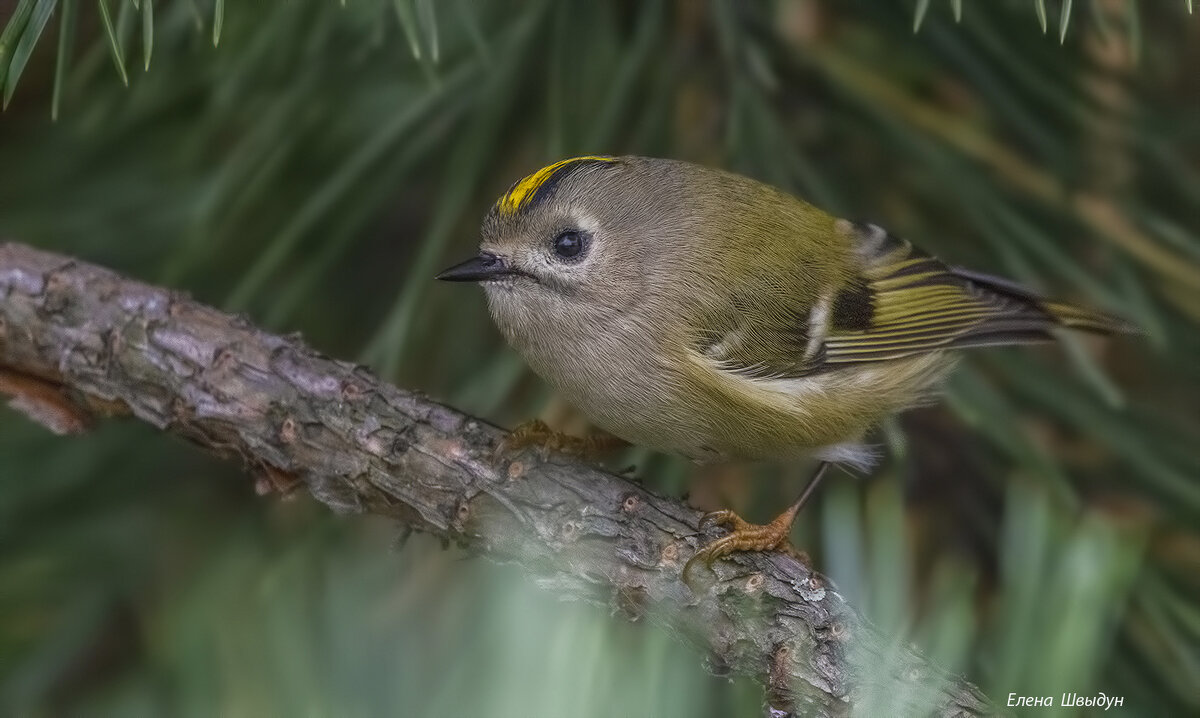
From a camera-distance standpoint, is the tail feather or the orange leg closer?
the orange leg

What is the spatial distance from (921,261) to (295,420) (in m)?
0.78

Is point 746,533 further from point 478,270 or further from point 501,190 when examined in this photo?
point 501,190

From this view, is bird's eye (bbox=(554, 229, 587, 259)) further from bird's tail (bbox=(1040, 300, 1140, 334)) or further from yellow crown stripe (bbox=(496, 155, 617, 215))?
bird's tail (bbox=(1040, 300, 1140, 334))

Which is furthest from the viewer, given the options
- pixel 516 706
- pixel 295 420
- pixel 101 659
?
pixel 101 659

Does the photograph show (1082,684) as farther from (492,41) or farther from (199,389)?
(492,41)

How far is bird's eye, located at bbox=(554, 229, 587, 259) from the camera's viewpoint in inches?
49.1

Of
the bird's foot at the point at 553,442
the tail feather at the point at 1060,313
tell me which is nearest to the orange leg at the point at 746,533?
the bird's foot at the point at 553,442

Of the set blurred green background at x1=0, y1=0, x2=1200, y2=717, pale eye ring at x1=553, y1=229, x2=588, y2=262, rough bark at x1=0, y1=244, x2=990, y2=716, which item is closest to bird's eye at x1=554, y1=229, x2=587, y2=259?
pale eye ring at x1=553, y1=229, x2=588, y2=262

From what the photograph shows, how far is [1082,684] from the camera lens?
777 mm

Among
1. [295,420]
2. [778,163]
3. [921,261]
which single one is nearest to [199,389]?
[295,420]

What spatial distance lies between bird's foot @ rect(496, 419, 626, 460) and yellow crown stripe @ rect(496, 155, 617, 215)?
0.76 ft

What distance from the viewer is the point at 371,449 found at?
923 mm

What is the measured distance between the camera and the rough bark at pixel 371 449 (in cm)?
85

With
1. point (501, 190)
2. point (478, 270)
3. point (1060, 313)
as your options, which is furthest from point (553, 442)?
point (1060, 313)
